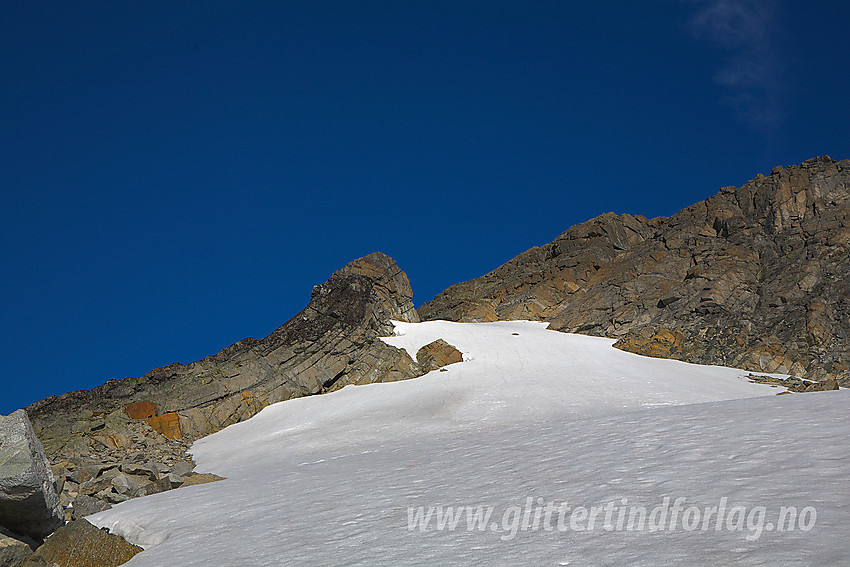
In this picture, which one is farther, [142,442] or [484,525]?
[142,442]

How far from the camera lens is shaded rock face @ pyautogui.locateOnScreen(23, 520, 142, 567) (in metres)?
7.80

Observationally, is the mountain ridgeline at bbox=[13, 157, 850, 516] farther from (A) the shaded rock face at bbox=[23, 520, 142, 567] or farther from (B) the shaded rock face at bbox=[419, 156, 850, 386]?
(A) the shaded rock face at bbox=[23, 520, 142, 567]

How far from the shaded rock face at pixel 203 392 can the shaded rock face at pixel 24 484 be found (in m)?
Result: 5.11

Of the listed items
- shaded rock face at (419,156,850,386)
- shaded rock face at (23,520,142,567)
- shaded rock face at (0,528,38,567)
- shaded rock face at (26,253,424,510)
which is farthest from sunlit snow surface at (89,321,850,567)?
shaded rock face at (419,156,850,386)

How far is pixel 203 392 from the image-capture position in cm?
2412

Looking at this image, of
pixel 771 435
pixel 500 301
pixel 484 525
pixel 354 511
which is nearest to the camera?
pixel 484 525

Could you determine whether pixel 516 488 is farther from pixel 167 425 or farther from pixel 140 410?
pixel 140 410

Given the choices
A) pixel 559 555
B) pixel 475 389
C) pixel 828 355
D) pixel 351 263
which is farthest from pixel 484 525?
pixel 351 263

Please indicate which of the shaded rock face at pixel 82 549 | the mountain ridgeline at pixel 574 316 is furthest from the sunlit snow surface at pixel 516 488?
the mountain ridgeline at pixel 574 316

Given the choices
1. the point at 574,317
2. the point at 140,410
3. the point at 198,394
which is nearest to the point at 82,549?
the point at 140,410

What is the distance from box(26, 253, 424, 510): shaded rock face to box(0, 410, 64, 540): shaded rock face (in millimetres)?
5114

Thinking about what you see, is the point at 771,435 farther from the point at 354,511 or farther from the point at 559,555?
the point at 354,511

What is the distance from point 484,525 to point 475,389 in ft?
54.1

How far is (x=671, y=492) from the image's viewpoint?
23.9 ft
